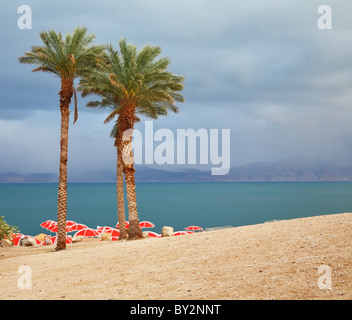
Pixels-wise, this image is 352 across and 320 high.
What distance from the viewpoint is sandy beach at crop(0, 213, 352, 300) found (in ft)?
27.8

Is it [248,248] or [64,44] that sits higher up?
[64,44]

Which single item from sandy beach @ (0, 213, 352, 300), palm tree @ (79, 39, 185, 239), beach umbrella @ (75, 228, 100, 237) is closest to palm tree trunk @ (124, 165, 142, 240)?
palm tree @ (79, 39, 185, 239)

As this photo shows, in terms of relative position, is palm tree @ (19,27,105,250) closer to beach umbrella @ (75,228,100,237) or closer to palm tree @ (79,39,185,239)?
palm tree @ (79,39,185,239)

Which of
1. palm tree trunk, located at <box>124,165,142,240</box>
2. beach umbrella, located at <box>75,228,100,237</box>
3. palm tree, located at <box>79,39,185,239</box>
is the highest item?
palm tree, located at <box>79,39,185,239</box>

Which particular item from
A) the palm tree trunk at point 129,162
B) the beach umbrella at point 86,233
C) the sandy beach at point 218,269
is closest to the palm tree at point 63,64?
the palm tree trunk at point 129,162

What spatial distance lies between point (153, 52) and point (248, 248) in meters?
15.1

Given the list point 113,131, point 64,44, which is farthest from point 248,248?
point 113,131

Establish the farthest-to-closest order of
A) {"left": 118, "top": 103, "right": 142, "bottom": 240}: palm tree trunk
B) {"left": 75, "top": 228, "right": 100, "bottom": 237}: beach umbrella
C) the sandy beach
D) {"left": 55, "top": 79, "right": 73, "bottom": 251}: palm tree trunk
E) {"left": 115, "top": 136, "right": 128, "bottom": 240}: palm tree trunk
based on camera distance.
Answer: {"left": 75, "top": 228, "right": 100, "bottom": 237}: beach umbrella → {"left": 115, "top": 136, "right": 128, "bottom": 240}: palm tree trunk → {"left": 118, "top": 103, "right": 142, "bottom": 240}: palm tree trunk → {"left": 55, "top": 79, "right": 73, "bottom": 251}: palm tree trunk → the sandy beach

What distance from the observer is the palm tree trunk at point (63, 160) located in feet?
72.1

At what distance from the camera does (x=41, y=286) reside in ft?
36.8

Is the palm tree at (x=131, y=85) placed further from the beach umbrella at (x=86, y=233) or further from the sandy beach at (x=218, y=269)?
the beach umbrella at (x=86, y=233)

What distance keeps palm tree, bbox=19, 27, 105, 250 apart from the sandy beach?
22.7 feet

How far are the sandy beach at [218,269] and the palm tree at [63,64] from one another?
6.93 meters
